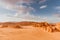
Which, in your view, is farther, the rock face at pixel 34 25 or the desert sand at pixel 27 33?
A: the rock face at pixel 34 25

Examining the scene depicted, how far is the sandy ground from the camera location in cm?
150

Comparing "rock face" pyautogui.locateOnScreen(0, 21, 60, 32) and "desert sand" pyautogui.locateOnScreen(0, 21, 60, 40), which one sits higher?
"rock face" pyautogui.locateOnScreen(0, 21, 60, 32)

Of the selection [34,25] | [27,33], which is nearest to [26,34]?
[27,33]

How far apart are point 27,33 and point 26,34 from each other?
0.02 metres

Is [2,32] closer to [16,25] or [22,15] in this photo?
[16,25]

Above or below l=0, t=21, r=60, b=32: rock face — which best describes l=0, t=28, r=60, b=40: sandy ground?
below

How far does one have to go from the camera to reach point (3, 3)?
1629 mm

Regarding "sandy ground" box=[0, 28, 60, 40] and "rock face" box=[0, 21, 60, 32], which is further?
"rock face" box=[0, 21, 60, 32]

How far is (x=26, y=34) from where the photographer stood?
1.56 m

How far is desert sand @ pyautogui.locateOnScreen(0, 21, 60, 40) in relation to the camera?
4.93 ft

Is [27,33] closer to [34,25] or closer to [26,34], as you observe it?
[26,34]

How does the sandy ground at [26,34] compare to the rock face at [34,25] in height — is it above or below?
below

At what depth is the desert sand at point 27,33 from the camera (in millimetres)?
1504

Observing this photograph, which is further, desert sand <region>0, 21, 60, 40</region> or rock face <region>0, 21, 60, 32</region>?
rock face <region>0, 21, 60, 32</region>
